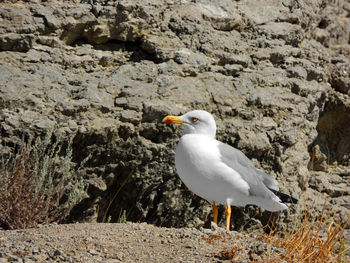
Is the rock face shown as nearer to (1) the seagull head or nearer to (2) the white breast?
(1) the seagull head

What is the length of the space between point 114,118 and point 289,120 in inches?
85.9

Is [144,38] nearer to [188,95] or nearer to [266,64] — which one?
[188,95]

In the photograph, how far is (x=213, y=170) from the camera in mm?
4465

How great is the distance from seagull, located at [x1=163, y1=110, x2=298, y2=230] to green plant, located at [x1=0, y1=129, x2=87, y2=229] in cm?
108

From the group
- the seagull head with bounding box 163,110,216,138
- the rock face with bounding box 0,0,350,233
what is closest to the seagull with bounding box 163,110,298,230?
the seagull head with bounding box 163,110,216,138

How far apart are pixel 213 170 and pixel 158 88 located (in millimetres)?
1583

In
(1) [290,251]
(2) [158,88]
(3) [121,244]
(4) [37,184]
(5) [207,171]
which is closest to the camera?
(3) [121,244]

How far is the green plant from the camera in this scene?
4.48m

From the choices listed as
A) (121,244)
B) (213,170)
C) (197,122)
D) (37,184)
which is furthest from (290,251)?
(37,184)

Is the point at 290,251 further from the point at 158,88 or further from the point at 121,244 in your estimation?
the point at 158,88

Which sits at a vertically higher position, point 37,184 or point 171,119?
point 171,119

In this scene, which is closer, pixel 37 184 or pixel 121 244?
pixel 121 244

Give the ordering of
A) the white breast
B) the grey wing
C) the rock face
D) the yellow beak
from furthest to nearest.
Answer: the rock face
the yellow beak
the grey wing
the white breast

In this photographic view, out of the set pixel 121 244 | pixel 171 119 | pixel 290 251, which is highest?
pixel 171 119
